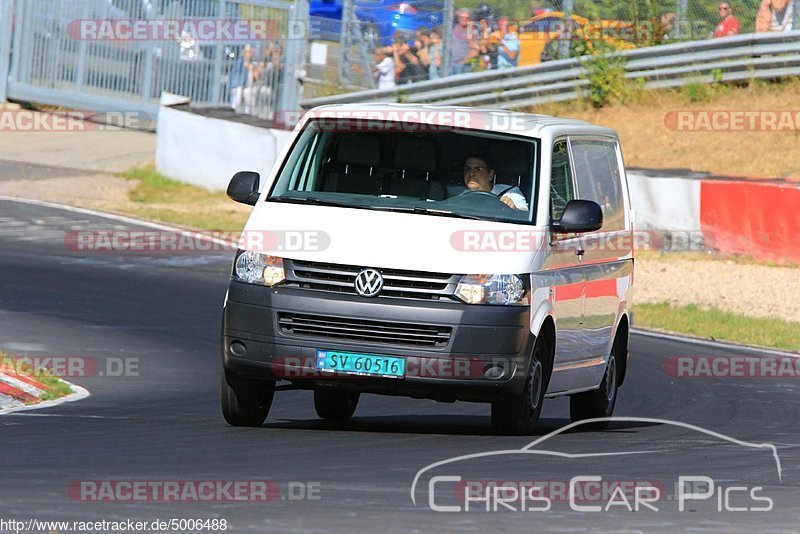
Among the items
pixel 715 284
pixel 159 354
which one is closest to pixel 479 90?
pixel 715 284

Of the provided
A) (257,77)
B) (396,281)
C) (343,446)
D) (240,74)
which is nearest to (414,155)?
(396,281)

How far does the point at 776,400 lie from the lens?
12.8m

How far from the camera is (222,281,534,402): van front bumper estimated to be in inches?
344

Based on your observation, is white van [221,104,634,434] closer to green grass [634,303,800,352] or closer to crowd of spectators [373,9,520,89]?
green grass [634,303,800,352]

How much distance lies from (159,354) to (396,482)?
22.4 feet

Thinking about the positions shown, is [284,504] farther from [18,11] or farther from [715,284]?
[18,11]

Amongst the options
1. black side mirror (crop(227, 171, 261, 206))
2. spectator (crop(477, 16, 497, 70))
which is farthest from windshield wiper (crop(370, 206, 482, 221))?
spectator (crop(477, 16, 497, 70))

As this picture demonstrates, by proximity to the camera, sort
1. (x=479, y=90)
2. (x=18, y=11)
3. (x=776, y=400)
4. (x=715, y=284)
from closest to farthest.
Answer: (x=776, y=400) → (x=715, y=284) → (x=479, y=90) → (x=18, y=11)

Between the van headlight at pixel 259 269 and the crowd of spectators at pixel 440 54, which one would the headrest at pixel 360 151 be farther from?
the crowd of spectators at pixel 440 54

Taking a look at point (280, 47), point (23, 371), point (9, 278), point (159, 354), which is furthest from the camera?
point (280, 47)

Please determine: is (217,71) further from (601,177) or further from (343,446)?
(343,446)

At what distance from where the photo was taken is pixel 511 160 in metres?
9.80

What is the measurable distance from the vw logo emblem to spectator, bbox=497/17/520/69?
819 inches

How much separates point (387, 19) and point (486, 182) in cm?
2036
